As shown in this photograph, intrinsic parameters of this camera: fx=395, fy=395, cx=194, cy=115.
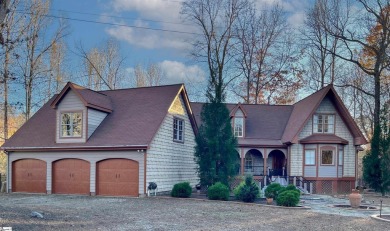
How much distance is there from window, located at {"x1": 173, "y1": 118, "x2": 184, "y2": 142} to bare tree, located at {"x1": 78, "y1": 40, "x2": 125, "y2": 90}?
17302mm

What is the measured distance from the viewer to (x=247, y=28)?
3847 centimetres

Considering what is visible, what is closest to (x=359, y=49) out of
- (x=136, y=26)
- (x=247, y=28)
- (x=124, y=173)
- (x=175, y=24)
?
(x=247, y=28)

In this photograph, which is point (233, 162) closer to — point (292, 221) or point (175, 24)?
point (292, 221)

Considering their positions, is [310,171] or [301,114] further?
[301,114]

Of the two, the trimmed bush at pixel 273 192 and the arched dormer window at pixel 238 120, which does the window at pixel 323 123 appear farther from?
the trimmed bush at pixel 273 192

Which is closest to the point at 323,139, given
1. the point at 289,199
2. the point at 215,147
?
the point at 215,147

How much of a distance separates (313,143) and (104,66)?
23.6 meters

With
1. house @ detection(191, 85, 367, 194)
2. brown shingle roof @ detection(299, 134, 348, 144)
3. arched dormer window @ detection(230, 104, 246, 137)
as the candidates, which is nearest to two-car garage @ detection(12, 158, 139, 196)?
house @ detection(191, 85, 367, 194)

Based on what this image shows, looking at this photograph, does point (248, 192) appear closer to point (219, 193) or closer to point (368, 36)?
point (219, 193)

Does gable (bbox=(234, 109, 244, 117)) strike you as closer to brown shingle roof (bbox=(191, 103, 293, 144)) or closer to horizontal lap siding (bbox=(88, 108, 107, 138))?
brown shingle roof (bbox=(191, 103, 293, 144))

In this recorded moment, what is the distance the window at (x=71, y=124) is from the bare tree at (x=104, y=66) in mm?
18240

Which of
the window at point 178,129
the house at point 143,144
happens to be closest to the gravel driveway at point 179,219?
the house at point 143,144

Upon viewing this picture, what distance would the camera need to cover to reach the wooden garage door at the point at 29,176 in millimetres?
22266

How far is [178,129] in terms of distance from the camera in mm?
24047
